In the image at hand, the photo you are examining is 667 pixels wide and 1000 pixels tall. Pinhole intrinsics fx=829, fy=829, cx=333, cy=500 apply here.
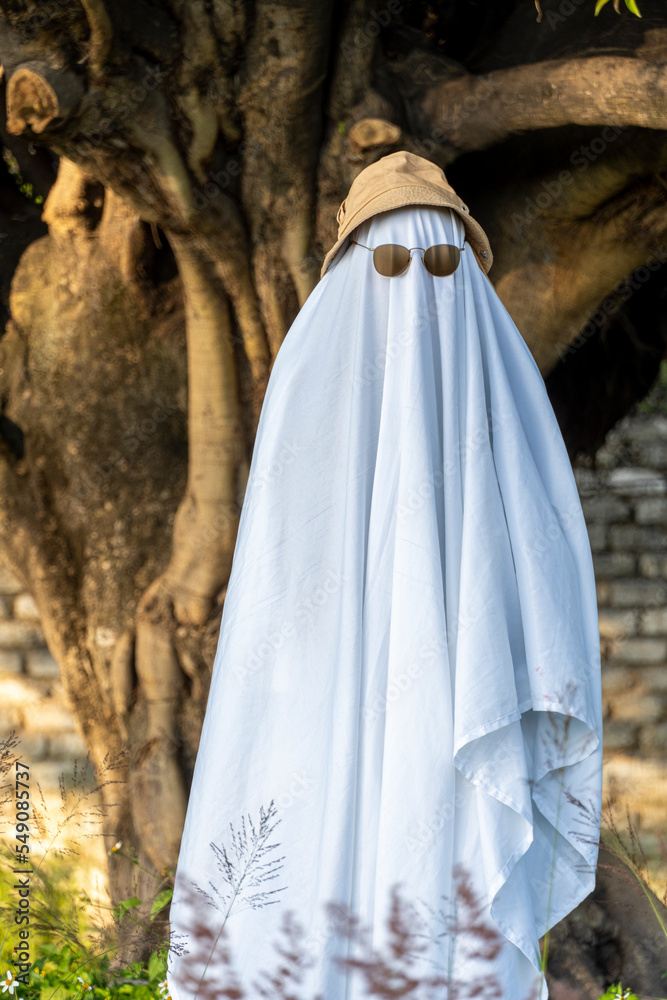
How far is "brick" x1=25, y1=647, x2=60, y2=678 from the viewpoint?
491cm

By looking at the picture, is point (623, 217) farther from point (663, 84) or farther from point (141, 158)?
point (141, 158)

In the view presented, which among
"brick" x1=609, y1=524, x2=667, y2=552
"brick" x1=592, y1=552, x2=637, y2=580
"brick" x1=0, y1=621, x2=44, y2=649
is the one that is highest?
"brick" x1=609, y1=524, x2=667, y2=552

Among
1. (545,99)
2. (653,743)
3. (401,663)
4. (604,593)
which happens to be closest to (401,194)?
(545,99)

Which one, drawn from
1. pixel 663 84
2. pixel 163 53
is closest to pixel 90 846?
pixel 163 53

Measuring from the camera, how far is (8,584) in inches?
194

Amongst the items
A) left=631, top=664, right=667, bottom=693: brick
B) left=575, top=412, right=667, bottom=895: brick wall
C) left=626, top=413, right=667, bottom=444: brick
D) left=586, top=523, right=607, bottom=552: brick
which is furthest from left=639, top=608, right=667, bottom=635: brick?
left=626, top=413, right=667, bottom=444: brick

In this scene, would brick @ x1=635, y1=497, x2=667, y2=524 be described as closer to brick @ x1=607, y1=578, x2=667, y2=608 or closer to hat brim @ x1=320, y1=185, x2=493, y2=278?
brick @ x1=607, y1=578, x2=667, y2=608

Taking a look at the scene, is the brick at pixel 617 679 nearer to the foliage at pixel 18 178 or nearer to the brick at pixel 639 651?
the brick at pixel 639 651

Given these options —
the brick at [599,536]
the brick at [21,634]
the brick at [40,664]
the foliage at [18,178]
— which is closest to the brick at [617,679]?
the brick at [599,536]

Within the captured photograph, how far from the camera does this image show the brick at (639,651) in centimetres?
504

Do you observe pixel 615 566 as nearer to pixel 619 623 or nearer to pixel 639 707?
pixel 619 623

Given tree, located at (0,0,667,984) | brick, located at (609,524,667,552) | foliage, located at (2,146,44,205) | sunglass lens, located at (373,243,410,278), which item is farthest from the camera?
brick, located at (609,524,667,552)

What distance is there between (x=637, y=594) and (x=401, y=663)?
156 inches

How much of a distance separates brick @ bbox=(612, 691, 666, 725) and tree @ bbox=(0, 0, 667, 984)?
7.49ft
